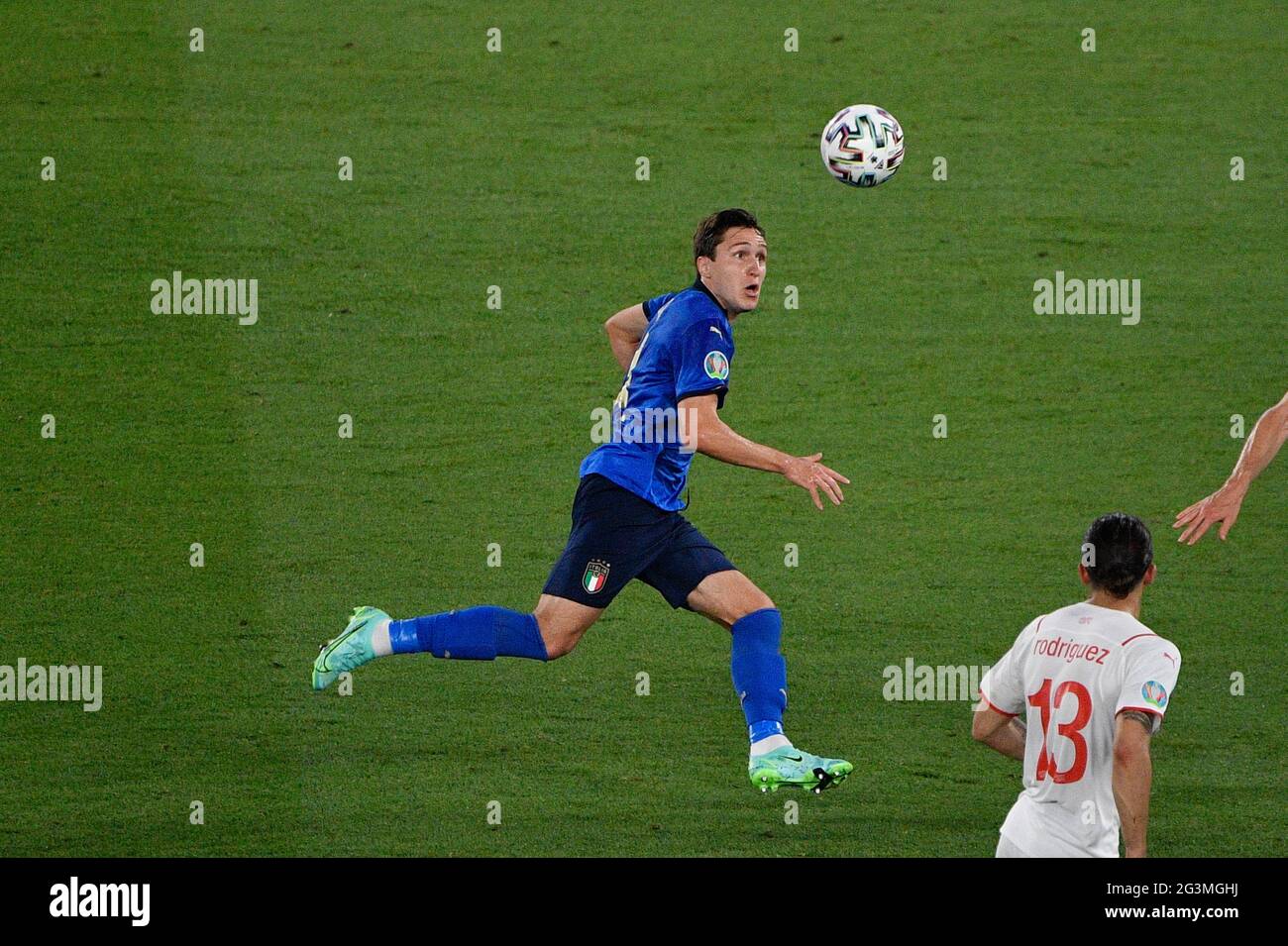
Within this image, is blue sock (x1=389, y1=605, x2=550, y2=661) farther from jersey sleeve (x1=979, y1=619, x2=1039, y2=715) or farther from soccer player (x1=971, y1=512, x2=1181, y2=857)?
soccer player (x1=971, y1=512, x2=1181, y2=857)

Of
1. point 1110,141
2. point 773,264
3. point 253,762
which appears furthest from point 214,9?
point 253,762

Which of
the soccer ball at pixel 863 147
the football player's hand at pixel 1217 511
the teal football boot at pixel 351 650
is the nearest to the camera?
the football player's hand at pixel 1217 511

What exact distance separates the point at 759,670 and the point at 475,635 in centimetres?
115

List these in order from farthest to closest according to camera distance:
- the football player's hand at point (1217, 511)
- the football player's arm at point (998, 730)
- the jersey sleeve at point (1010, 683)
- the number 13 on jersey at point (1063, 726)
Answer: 1. the football player's hand at point (1217, 511)
2. the football player's arm at point (998, 730)
3. the jersey sleeve at point (1010, 683)
4. the number 13 on jersey at point (1063, 726)

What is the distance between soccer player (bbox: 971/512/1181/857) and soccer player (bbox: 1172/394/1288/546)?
1.05 metres

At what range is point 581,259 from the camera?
43.4 feet

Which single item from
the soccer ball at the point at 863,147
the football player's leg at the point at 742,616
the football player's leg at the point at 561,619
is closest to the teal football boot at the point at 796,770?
the football player's leg at the point at 742,616

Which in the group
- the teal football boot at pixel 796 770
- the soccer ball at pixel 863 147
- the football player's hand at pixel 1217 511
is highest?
the soccer ball at pixel 863 147

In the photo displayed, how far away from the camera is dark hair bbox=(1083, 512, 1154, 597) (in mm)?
5488

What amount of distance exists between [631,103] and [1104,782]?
10023 mm

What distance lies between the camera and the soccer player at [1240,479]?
650 centimetres

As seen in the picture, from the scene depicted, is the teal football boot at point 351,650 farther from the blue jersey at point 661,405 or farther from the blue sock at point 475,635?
the blue jersey at point 661,405

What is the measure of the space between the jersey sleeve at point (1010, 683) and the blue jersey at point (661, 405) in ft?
6.18

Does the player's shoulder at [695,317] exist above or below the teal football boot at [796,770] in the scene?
above
